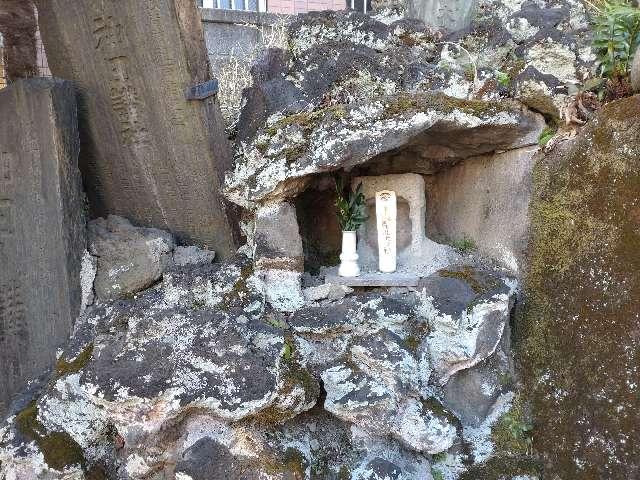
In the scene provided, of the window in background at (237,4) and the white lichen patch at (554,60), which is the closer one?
the white lichen patch at (554,60)

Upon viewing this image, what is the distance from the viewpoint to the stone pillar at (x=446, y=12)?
3.45 metres

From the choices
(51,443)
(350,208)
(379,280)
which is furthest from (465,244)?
(51,443)

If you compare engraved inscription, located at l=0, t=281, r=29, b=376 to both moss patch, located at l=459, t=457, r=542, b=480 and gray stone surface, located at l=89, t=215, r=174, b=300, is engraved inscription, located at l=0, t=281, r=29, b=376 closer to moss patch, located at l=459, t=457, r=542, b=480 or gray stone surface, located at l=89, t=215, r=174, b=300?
gray stone surface, located at l=89, t=215, r=174, b=300

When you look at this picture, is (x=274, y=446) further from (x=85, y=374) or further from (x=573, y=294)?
(x=573, y=294)

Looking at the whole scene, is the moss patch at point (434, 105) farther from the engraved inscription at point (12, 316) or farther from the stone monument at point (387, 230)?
the engraved inscription at point (12, 316)

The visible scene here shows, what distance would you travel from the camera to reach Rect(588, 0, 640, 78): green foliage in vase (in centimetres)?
231

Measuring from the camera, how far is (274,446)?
93.0 inches

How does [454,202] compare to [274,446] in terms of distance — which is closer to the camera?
[274,446]

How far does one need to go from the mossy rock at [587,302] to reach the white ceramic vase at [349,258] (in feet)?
3.13

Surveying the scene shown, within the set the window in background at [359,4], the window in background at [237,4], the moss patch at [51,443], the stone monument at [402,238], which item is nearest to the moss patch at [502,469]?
the stone monument at [402,238]

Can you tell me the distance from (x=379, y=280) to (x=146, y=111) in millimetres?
1693

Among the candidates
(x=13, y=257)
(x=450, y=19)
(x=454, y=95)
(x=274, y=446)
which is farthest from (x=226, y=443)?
(x=450, y=19)

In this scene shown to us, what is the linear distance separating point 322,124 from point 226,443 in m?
1.60

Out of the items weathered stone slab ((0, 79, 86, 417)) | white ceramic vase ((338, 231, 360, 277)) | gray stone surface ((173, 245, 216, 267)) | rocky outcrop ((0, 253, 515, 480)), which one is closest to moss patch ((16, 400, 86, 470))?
rocky outcrop ((0, 253, 515, 480))
